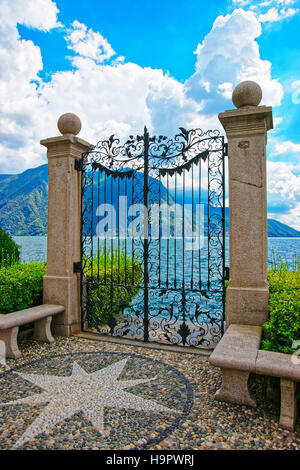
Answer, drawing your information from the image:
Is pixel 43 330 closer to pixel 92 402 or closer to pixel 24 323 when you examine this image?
pixel 24 323

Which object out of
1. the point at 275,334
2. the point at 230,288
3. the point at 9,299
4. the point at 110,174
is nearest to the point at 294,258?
the point at 230,288

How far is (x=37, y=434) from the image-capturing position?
2719 millimetres

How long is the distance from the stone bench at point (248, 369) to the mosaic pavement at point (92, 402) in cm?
50

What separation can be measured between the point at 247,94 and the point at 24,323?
4.81 m

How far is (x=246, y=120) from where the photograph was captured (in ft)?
14.3

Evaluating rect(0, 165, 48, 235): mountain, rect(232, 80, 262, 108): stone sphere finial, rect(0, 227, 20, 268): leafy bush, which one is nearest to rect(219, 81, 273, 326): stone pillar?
rect(232, 80, 262, 108): stone sphere finial

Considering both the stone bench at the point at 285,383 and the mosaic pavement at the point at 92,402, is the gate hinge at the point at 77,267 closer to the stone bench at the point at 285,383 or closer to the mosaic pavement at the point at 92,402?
the mosaic pavement at the point at 92,402

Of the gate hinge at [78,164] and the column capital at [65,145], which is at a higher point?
the column capital at [65,145]

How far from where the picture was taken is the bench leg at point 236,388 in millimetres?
3230

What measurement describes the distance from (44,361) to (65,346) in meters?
0.66

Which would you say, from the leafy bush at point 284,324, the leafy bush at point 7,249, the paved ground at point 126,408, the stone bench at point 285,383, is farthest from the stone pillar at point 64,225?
the stone bench at point 285,383

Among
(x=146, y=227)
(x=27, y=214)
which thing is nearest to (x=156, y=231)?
(x=146, y=227)

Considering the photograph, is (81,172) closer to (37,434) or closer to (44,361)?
(44,361)

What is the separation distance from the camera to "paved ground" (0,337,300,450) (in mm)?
2641
